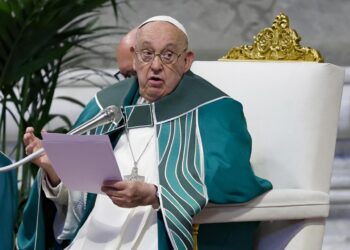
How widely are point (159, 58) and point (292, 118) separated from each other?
55 cm

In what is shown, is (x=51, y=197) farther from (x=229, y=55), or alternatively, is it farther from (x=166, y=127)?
(x=229, y=55)

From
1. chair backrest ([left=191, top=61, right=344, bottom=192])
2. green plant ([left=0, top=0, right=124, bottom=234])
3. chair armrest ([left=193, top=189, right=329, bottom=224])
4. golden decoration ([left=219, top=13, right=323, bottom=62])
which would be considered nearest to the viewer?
chair armrest ([left=193, top=189, right=329, bottom=224])

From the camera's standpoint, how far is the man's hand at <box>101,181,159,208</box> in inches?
143

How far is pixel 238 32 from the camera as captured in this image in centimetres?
593

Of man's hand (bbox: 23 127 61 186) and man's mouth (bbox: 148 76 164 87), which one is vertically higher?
man's mouth (bbox: 148 76 164 87)

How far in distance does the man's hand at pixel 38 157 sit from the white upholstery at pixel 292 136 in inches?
25.1

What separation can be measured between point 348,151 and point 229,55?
1.65 m

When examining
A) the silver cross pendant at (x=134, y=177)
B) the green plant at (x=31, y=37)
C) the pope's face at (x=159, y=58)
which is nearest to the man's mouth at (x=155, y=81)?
the pope's face at (x=159, y=58)

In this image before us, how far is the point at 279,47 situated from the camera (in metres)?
4.41

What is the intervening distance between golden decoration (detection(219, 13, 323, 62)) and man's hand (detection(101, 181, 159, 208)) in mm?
914

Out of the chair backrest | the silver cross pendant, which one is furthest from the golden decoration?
the silver cross pendant

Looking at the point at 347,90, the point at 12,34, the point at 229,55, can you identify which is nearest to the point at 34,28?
the point at 12,34

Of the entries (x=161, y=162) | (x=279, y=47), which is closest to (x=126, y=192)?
(x=161, y=162)

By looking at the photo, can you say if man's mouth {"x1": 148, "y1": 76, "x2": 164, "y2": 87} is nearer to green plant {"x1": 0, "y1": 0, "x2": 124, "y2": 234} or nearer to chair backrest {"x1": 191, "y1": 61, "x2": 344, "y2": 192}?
chair backrest {"x1": 191, "y1": 61, "x2": 344, "y2": 192}
